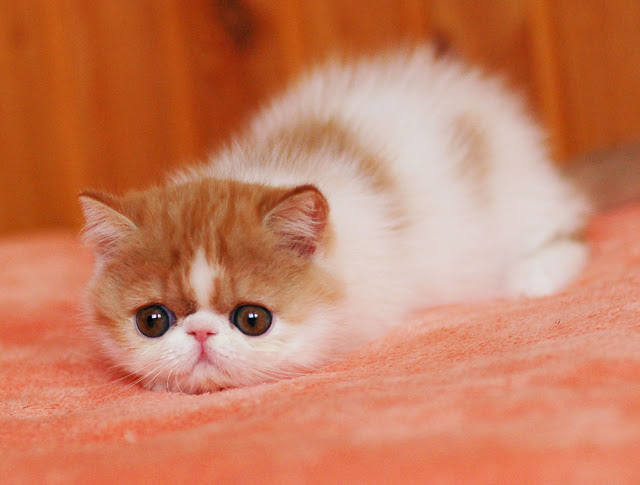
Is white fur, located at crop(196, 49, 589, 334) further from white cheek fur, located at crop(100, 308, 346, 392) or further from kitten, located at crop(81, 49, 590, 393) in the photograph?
white cheek fur, located at crop(100, 308, 346, 392)

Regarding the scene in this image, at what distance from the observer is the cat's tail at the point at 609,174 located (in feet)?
8.13

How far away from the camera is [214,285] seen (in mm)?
1371

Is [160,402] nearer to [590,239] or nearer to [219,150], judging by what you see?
[219,150]

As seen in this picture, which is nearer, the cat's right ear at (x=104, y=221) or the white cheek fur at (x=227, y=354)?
the white cheek fur at (x=227, y=354)

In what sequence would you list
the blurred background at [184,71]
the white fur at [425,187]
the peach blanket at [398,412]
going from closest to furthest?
the peach blanket at [398,412] → the white fur at [425,187] → the blurred background at [184,71]

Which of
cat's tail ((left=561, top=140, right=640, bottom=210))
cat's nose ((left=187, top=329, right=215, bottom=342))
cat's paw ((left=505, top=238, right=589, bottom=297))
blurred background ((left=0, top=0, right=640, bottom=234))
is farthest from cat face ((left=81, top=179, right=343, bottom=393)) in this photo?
blurred background ((left=0, top=0, right=640, bottom=234))

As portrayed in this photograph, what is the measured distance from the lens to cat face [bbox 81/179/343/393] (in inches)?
54.0

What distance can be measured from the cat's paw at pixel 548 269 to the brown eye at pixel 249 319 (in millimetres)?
762

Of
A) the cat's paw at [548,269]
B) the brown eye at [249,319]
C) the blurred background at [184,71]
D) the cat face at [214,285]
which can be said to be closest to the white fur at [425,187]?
the cat's paw at [548,269]

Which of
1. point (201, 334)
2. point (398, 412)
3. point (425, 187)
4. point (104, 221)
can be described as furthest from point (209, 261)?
point (425, 187)

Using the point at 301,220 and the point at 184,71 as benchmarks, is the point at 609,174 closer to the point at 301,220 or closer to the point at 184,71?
the point at 301,220

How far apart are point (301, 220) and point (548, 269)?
791 mm

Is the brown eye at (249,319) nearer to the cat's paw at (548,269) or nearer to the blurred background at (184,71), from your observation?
the cat's paw at (548,269)

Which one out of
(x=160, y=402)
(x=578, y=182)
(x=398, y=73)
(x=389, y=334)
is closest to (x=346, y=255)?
(x=389, y=334)
